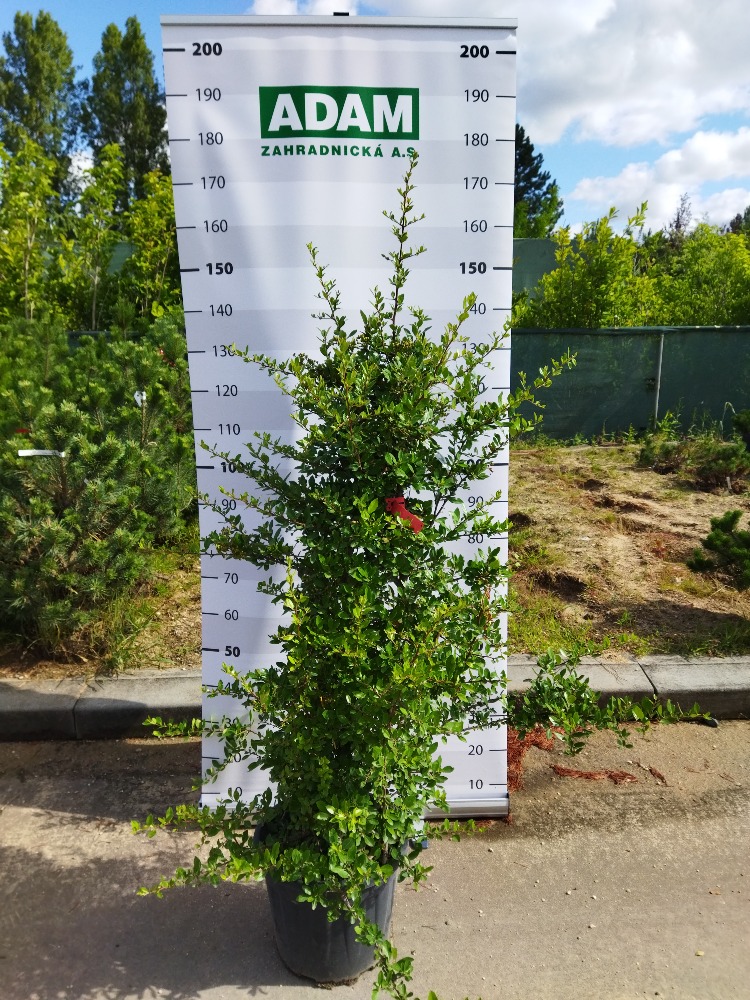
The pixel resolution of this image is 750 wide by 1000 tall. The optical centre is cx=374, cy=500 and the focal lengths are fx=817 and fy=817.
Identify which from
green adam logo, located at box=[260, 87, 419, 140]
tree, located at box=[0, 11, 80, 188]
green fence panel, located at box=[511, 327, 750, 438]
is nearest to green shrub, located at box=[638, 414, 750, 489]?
green fence panel, located at box=[511, 327, 750, 438]

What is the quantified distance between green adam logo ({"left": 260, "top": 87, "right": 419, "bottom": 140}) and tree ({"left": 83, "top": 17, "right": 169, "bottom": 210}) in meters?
40.2

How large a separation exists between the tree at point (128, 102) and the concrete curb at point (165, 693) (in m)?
39.7

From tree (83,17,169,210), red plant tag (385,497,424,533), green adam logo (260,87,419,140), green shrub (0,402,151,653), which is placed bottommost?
green shrub (0,402,151,653)

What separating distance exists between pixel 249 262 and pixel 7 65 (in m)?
43.6

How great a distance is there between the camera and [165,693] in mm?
3850

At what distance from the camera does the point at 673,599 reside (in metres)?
4.89

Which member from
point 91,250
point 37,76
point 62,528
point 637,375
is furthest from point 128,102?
point 62,528

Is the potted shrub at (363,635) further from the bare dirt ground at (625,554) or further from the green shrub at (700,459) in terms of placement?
the green shrub at (700,459)

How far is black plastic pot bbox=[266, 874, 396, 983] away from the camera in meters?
2.38

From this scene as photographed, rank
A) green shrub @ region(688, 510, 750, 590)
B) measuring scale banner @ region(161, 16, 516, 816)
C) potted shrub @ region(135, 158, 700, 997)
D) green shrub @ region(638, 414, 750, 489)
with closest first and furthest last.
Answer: potted shrub @ region(135, 158, 700, 997), measuring scale banner @ region(161, 16, 516, 816), green shrub @ region(688, 510, 750, 590), green shrub @ region(638, 414, 750, 489)

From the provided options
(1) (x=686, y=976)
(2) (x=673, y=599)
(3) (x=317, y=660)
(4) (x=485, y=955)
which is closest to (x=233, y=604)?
(3) (x=317, y=660)

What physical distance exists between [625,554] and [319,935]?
12.3 ft

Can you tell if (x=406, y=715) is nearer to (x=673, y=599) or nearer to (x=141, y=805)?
(x=141, y=805)

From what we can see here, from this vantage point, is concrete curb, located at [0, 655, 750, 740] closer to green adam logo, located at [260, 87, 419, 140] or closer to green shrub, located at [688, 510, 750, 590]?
green shrub, located at [688, 510, 750, 590]
